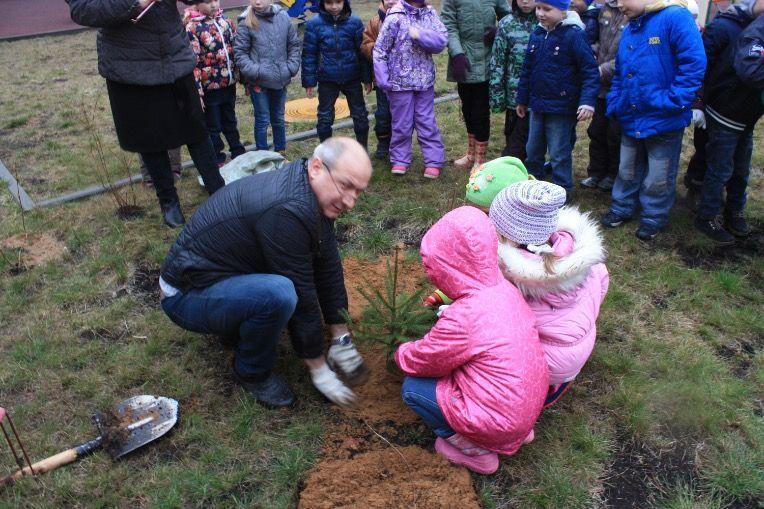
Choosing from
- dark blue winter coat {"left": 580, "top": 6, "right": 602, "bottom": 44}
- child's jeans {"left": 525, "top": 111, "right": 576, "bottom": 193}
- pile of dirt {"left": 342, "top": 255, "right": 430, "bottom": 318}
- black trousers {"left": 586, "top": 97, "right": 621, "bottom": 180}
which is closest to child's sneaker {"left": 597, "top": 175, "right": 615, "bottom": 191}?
black trousers {"left": 586, "top": 97, "right": 621, "bottom": 180}

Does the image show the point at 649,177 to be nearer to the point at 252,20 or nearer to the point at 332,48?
the point at 332,48

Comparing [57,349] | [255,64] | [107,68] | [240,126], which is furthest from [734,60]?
[240,126]

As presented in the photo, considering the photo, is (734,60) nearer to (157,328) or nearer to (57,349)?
(157,328)

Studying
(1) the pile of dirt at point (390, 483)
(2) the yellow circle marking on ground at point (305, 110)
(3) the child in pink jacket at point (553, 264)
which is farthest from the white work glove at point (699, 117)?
(2) the yellow circle marking on ground at point (305, 110)

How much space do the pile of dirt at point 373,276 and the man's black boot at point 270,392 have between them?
2.54ft

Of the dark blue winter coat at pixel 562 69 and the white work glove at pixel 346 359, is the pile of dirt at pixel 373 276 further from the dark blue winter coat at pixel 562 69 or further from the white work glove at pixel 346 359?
the dark blue winter coat at pixel 562 69

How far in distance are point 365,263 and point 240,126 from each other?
3496 mm

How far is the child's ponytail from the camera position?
5.09 meters

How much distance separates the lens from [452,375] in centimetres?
242

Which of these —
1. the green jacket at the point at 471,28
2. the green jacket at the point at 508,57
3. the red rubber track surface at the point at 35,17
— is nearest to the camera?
the green jacket at the point at 508,57

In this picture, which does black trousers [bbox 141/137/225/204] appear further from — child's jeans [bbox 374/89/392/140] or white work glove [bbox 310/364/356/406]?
white work glove [bbox 310/364/356/406]

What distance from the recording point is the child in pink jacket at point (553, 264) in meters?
2.46

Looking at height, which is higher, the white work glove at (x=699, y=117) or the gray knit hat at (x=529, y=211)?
the gray knit hat at (x=529, y=211)

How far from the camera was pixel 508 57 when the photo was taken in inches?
191
